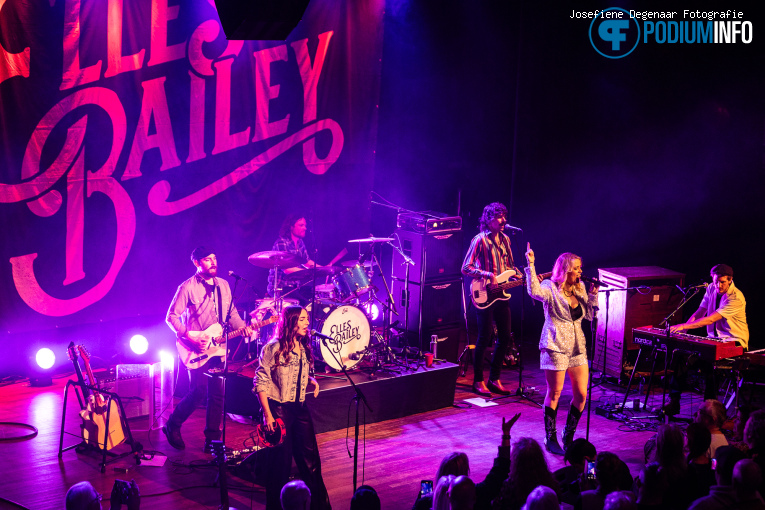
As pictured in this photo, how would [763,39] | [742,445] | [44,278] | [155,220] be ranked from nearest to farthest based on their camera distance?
[742,445] → [44,278] → [155,220] → [763,39]

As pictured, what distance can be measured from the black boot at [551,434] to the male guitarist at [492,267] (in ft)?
6.00

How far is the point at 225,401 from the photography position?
318 inches

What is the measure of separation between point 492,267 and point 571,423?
232 centimetres

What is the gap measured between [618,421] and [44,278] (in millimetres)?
6586

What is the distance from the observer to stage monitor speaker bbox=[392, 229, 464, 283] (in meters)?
10.4

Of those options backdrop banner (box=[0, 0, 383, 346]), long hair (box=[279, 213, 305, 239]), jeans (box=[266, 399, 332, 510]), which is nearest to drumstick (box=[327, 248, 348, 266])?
backdrop banner (box=[0, 0, 383, 346])

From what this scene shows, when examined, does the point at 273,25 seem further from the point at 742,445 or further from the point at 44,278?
the point at 742,445

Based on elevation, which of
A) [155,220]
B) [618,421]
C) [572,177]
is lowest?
[618,421]

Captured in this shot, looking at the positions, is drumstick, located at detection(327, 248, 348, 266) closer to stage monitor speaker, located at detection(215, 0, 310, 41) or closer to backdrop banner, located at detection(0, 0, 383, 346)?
backdrop banner, located at detection(0, 0, 383, 346)

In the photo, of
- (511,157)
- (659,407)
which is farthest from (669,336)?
(511,157)

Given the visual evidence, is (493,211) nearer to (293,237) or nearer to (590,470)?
(293,237)

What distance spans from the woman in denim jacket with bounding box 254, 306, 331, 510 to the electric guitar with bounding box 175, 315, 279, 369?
4.76 feet

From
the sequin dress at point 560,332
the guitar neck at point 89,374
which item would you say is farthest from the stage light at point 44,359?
the sequin dress at point 560,332

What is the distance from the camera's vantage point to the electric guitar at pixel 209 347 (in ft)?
26.4
